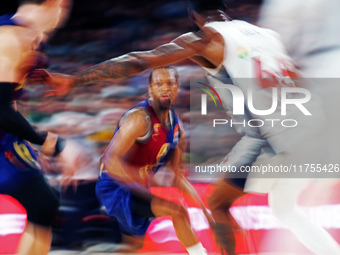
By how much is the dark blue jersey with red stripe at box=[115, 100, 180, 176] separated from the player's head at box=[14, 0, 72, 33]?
2.22 feet

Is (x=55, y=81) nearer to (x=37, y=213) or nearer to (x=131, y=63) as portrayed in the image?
(x=131, y=63)

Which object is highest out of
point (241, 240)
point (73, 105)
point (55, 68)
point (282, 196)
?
point (55, 68)

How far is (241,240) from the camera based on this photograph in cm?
225

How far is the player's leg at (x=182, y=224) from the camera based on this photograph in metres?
2.19

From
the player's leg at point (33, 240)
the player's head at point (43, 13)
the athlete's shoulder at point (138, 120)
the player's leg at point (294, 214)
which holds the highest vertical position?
the player's head at point (43, 13)

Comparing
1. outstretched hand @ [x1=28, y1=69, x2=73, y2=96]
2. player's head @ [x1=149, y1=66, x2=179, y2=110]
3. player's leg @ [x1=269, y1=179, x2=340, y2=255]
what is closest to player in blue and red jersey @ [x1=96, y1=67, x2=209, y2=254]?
player's head @ [x1=149, y1=66, x2=179, y2=110]

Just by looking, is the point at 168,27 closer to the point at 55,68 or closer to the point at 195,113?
the point at 195,113

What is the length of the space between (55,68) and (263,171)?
1337 millimetres

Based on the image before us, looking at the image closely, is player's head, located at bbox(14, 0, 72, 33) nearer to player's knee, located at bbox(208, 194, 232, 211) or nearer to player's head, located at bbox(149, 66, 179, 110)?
player's head, located at bbox(149, 66, 179, 110)

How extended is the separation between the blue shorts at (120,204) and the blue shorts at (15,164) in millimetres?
377

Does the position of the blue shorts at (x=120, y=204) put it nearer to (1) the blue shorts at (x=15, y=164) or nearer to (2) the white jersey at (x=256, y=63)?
(1) the blue shorts at (x=15, y=164)

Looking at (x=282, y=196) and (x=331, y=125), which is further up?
(x=331, y=125)

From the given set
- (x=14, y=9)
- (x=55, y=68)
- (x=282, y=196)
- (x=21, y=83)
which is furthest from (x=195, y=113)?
(x=14, y=9)

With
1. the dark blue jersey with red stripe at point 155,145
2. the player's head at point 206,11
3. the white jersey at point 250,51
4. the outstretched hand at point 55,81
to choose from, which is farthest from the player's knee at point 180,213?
the player's head at point 206,11
